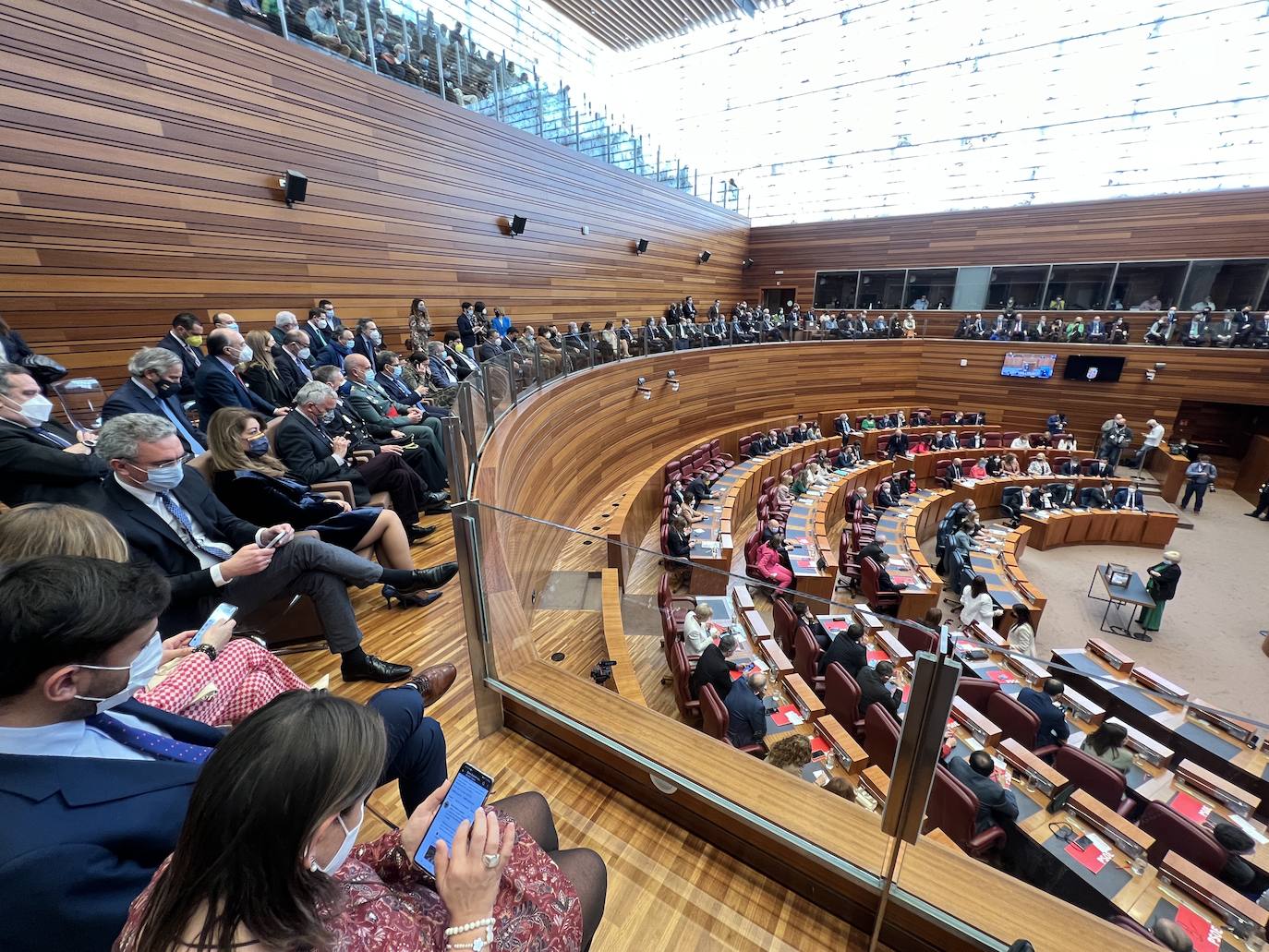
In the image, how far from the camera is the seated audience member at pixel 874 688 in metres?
2.83

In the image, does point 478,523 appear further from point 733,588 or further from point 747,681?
point 747,681

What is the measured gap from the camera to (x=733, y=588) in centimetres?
284

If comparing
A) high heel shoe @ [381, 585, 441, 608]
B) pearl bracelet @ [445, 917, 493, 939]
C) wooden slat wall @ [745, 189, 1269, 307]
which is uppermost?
wooden slat wall @ [745, 189, 1269, 307]

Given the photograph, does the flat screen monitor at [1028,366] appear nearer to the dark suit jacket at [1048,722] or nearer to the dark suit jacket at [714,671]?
the dark suit jacket at [1048,722]

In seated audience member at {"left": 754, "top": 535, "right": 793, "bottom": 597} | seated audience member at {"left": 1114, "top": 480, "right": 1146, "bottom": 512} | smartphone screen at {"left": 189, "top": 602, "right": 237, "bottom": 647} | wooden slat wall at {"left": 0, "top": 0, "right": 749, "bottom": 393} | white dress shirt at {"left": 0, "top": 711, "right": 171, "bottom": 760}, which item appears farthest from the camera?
seated audience member at {"left": 1114, "top": 480, "right": 1146, "bottom": 512}

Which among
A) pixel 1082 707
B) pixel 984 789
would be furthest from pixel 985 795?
pixel 1082 707

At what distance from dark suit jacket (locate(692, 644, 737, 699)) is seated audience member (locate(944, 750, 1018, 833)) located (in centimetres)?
126

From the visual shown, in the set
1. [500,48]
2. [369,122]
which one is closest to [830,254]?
[500,48]

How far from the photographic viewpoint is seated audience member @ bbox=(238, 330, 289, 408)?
13.1 feet

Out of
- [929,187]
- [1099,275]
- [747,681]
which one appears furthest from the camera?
[929,187]

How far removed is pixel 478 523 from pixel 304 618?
3.81ft

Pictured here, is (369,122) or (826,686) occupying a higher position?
(369,122)

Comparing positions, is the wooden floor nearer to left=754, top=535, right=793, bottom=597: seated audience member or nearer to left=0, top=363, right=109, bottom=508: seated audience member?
left=0, top=363, right=109, bottom=508: seated audience member

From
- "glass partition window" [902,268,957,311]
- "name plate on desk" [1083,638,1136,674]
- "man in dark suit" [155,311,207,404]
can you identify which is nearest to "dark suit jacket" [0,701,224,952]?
"man in dark suit" [155,311,207,404]
